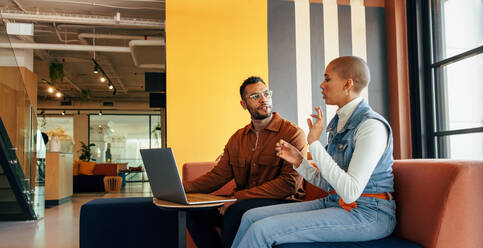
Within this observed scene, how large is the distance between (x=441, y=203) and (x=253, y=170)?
1163mm

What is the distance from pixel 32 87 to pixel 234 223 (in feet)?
25.9

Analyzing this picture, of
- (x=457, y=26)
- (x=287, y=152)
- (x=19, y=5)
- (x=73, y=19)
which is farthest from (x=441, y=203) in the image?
(x=19, y=5)

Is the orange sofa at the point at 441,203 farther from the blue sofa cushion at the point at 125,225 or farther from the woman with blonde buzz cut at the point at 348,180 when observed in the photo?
the blue sofa cushion at the point at 125,225

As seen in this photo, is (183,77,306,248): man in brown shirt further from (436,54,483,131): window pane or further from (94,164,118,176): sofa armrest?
(94,164,118,176): sofa armrest

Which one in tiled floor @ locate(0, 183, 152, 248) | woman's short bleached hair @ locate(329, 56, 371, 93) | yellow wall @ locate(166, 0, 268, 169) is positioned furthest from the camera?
yellow wall @ locate(166, 0, 268, 169)

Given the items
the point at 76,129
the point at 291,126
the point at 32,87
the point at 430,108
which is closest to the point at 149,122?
the point at 76,129

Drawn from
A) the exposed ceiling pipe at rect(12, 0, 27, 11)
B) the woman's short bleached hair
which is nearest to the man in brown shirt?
the woman's short bleached hair

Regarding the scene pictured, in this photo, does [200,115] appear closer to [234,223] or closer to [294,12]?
[294,12]

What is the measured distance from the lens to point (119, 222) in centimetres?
297

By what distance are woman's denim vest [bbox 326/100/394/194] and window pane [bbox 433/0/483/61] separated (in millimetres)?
3056

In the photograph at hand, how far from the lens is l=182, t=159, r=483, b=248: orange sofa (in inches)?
62.1

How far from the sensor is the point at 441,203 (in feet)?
5.35

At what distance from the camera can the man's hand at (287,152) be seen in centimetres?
181

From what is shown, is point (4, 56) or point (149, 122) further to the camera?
point (149, 122)
